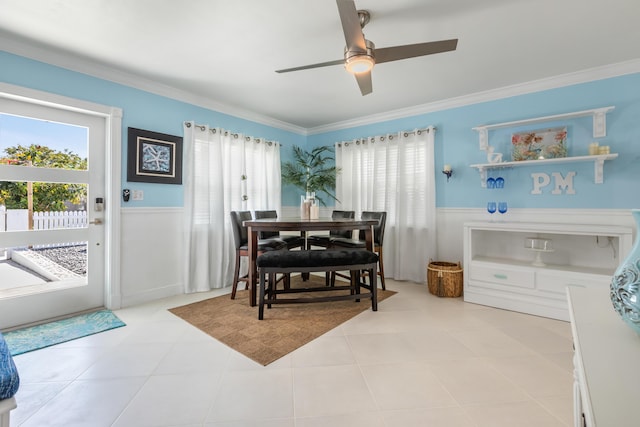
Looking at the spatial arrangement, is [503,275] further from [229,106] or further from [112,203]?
[112,203]

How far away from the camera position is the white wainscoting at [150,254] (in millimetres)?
2965

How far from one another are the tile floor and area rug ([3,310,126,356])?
0.38 feet

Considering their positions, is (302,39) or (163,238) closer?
(302,39)

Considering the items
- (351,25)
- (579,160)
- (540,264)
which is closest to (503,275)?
(540,264)

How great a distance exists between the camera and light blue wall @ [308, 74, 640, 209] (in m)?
2.69

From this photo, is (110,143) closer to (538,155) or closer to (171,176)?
(171,176)

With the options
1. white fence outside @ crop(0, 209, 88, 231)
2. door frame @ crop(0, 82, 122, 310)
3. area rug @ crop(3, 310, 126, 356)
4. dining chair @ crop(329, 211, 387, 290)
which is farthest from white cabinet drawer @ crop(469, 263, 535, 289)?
white fence outside @ crop(0, 209, 88, 231)

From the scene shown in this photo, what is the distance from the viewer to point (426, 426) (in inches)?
53.2

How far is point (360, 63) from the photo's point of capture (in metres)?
1.86

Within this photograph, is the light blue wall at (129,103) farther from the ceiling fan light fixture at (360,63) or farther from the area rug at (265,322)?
the ceiling fan light fixture at (360,63)

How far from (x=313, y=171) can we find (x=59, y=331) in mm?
3584

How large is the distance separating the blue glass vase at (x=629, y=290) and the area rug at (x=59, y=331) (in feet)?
10.4

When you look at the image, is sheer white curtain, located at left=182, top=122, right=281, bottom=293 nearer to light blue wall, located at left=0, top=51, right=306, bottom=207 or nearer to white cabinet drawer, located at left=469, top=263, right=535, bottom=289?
light blue wall, located at left=0, top=51, right=306, bottom=207

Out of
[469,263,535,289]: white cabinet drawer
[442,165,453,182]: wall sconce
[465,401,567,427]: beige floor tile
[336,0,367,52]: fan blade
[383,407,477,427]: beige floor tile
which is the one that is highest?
[336,0,367,52]: fan blade
